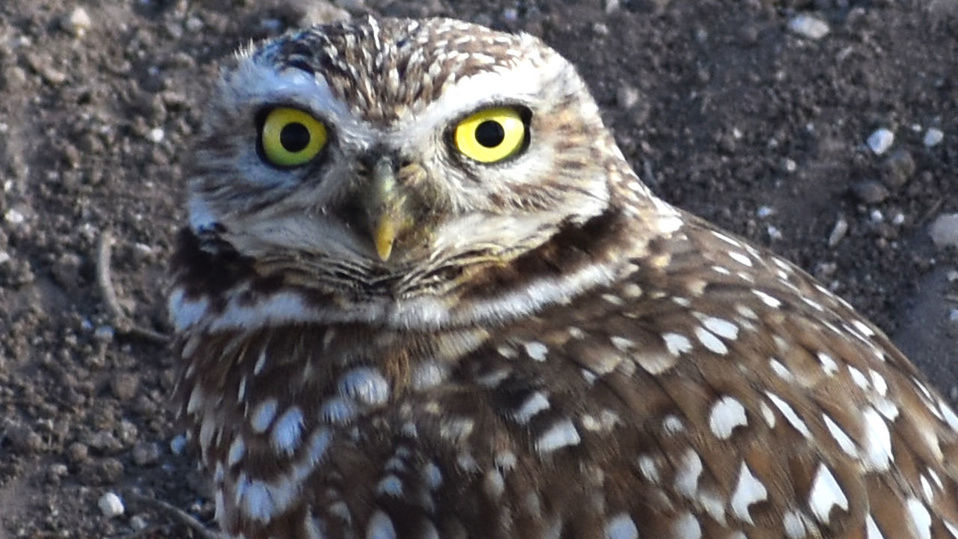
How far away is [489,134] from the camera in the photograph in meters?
2.67

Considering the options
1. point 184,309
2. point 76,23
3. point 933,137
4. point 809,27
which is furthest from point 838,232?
point 76,23

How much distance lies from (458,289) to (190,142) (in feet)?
4.99

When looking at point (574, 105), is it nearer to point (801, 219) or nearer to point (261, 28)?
point (801, 219)

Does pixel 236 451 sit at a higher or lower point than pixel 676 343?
lower

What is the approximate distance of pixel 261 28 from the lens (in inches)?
191

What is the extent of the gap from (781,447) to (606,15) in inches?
96.4

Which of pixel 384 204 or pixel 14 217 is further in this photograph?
pixel 14 217

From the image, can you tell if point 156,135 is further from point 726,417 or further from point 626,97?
point 726,417

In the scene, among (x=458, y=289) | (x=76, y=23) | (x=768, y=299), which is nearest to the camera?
(x=458, y=289)

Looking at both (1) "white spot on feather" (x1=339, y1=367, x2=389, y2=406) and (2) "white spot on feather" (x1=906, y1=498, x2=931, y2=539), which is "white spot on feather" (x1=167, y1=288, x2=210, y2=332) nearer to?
(1) "white spot on feather" (x1=339, y1=367, x2=389, y2=406)

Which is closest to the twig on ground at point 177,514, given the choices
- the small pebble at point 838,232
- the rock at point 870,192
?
the small pebble at point 838,232

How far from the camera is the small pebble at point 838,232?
4.28m

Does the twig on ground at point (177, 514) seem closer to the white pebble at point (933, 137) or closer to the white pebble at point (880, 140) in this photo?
the white pebble at point (880, 140)

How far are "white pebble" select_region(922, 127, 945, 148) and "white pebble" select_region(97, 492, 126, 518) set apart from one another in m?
2.38
